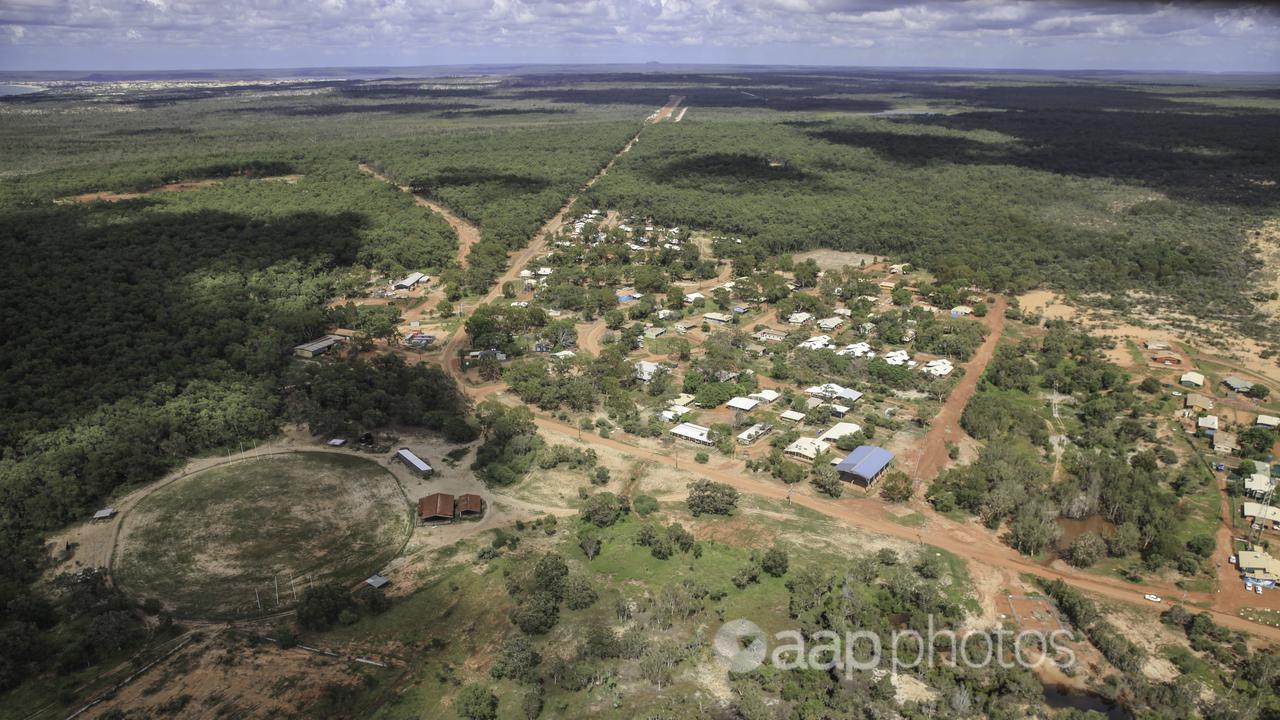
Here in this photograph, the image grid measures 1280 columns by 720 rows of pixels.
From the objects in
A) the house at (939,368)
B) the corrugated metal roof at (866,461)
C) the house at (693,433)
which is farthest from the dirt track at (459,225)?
the corrugated metal roof at (866,461)

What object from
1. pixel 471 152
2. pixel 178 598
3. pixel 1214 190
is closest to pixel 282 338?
pixel 178 598

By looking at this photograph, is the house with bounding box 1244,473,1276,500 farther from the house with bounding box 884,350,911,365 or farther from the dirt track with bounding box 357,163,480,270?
the dirt track with bounding box 357,163,480,270

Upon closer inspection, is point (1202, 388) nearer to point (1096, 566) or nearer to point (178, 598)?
point (1096, 566)

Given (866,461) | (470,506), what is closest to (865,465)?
(866,461)

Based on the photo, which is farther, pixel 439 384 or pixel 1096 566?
pixel 439 384

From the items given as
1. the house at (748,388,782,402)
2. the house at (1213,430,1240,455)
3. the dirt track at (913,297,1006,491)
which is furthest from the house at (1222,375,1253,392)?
the house at (748,388,782,402)
